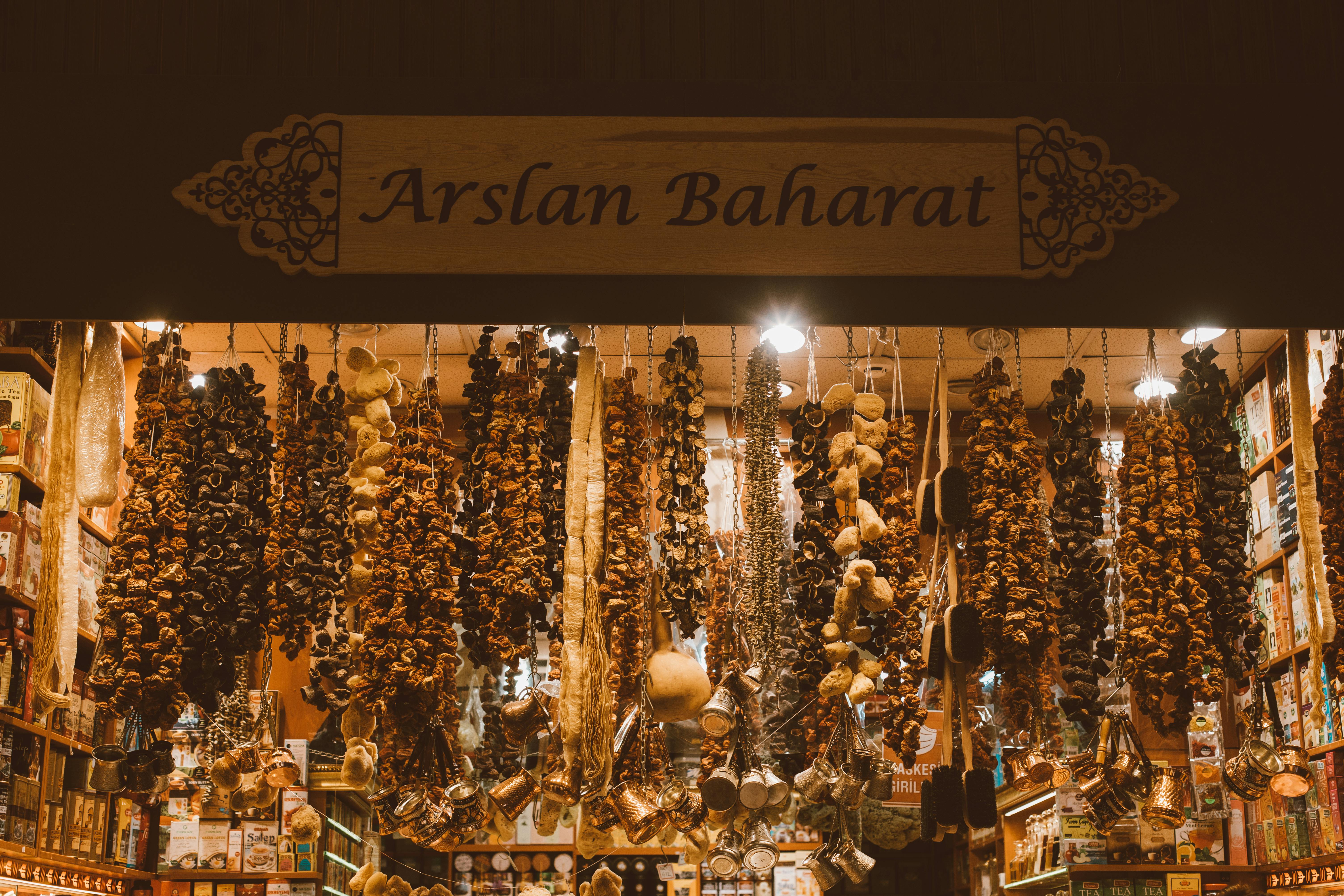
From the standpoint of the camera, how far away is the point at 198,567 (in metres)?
2.71

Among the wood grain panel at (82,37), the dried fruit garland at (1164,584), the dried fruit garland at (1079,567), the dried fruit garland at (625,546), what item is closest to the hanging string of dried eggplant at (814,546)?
the dried fruit garland at (625,546)

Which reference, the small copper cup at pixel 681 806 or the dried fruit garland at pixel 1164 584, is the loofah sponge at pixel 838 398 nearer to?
the dried fruit garland at pixel 1164 584

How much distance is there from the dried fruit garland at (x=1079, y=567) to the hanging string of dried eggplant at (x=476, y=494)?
49.8 inches

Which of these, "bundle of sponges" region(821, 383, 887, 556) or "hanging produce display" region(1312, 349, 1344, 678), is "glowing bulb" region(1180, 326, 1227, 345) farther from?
"bundle of sponges" region(821, 383, 887, 556)

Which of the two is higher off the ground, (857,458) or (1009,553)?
(857,458)

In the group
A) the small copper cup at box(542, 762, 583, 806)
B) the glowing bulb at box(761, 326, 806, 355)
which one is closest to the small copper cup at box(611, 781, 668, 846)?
the small copper cup at box(542, 762, 583, 806)

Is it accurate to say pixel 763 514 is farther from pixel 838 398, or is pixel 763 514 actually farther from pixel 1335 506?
pixel 1335 506

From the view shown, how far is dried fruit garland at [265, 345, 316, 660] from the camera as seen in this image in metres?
2.82

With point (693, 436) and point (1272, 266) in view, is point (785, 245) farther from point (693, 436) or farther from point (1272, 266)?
point (1272, 266)

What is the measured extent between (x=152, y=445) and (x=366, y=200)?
0.78m

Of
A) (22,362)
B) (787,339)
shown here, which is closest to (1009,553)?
(787,339)

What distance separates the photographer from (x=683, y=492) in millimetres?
2934

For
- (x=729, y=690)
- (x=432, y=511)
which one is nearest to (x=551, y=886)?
(x=729, y=690)

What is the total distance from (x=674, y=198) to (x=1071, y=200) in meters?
0.82
